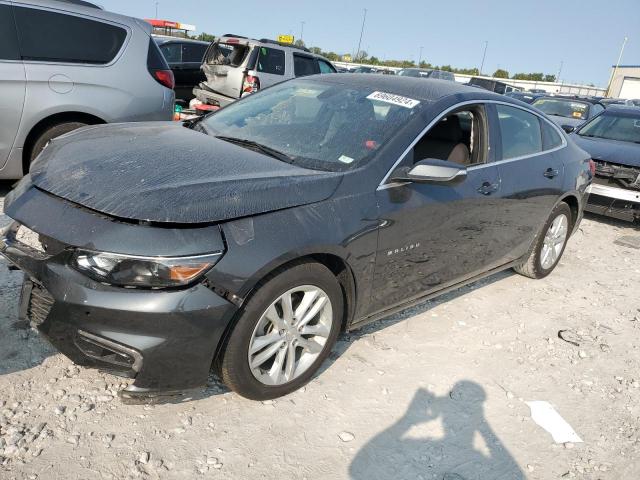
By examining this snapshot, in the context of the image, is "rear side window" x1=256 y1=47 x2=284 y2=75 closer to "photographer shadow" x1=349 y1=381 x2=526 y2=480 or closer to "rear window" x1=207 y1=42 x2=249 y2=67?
"rear window" x1=207 y1=42 x2=249 y2=67

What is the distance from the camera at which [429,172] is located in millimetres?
2885

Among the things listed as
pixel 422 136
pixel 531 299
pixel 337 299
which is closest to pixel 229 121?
pixel 422 136

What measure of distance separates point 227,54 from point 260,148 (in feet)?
27.2

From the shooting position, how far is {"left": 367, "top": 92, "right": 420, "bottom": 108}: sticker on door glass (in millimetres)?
3248

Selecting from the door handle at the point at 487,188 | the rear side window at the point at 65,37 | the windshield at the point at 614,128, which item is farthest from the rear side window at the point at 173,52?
the door handle at the point at 487,188

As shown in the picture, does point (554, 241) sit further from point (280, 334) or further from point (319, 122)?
point (280, 334)

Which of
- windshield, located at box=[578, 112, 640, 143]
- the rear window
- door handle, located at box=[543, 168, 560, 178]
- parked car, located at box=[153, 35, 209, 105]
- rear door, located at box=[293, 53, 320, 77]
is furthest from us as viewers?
parked car, located at box=[153, 35, 209, 105]

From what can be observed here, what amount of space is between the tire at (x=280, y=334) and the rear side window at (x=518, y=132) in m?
1.91

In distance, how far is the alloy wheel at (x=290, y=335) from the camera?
8.24ft

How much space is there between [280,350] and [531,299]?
9.04 ft

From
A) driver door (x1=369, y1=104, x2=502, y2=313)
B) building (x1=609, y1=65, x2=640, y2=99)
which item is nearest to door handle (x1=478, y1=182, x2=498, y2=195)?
driver door (x1=369, y1=104, x2=502, y2=313)

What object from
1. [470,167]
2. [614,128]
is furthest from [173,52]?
[470,167]

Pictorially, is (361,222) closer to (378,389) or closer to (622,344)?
(378,389)

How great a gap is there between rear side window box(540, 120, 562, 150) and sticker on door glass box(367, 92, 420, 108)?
1655 millimetres
